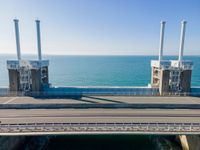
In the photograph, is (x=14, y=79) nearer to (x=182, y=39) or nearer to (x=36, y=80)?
(x=36, y=80)

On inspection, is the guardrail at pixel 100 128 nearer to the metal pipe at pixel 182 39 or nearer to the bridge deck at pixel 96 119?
the bridge deck at pixel 96 119

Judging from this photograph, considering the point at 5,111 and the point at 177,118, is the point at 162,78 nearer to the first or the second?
the point at 177,118

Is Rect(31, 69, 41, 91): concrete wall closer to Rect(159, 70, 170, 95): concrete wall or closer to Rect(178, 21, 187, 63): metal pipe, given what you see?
Rect(159, 70, 170, 95): concrete wall

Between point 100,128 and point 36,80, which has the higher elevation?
point 36,80

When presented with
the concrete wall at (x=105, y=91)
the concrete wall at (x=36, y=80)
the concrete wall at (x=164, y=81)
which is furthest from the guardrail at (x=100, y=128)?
the concrete wall at (x=36, y=80)

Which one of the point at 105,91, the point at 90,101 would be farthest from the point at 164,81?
the point at 90,101

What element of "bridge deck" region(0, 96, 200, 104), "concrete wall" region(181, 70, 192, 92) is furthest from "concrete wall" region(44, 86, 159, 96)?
"concrete wall" region(181, 70, 192, 92)

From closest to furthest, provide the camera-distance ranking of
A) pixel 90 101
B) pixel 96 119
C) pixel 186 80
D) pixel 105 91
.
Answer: pixel 96 119 → pixel 90 101 → pixel 186 80 → pixel 105 91

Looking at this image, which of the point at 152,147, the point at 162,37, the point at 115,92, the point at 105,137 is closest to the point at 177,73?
the point at 162,37
